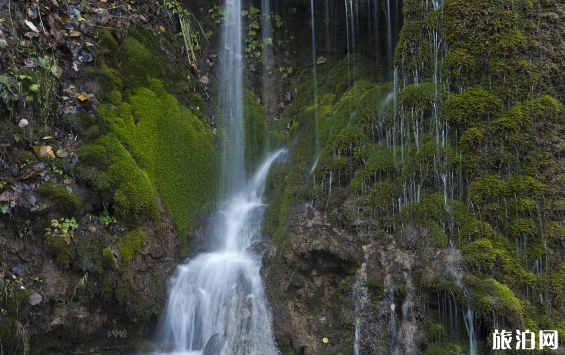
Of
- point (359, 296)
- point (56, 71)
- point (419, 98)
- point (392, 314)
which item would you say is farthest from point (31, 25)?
point (392, 314)

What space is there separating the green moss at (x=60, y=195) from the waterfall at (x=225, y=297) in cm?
185

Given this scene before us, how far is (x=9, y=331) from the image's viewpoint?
4.67 metres

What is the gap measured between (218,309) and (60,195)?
2669mm

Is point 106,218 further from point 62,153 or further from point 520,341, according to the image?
point 520,341

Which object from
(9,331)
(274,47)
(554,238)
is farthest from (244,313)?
(274,47)

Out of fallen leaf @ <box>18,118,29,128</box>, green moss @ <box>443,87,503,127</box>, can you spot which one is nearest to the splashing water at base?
fallen leaf @ <box>18,118,29,128</box>

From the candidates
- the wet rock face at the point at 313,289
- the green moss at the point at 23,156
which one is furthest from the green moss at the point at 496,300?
the green moss at the point at 23,156

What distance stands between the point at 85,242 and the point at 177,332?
5.96ft

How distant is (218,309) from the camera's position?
20.0 ft

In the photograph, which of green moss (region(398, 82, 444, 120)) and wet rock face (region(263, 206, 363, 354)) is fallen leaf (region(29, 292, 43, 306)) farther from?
green moss (region(398, 82, 444, 120))

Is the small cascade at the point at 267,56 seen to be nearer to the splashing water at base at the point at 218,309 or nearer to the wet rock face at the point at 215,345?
the splashing water at base at the point at 218,309

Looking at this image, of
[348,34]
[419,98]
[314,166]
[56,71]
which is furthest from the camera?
[348,34]

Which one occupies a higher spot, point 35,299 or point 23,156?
point 23,156

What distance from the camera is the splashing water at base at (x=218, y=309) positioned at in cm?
568
